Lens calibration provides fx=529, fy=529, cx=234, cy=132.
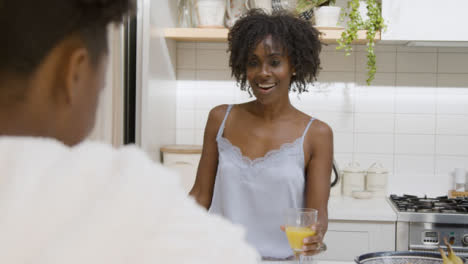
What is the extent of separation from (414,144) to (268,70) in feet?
5.38

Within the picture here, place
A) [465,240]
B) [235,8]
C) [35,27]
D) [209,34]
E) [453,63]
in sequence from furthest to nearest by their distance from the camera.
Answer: [453,63], [235,8], [209,34], [465,240], [35,27]

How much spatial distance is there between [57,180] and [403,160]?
2876 mm

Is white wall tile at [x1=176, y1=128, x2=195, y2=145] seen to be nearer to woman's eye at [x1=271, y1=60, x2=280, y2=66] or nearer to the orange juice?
woman's eye at [x1=271, y1=60, x2=280, y2=66]

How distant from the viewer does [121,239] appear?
0.94ft

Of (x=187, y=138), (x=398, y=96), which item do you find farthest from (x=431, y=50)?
(x=187, y=138)

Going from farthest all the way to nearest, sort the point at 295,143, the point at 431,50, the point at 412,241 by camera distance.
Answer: the point at 431,50
the point at 412,241
the point at 295,143

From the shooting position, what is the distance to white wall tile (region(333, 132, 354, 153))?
2.98 m

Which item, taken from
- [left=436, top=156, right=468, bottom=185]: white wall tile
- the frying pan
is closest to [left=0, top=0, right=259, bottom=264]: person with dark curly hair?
the frying pan

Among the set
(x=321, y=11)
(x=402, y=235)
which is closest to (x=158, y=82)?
(x=321, y=11)

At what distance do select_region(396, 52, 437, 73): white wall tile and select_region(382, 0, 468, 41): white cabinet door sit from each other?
36cm

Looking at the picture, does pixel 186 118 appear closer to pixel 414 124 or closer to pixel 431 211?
pixel 414 124

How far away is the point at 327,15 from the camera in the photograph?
265 cm

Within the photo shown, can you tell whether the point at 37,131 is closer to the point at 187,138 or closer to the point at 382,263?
the point at 382,263

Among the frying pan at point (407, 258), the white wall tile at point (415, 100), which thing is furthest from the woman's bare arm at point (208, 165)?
the white wall tile at point (415, 100)
